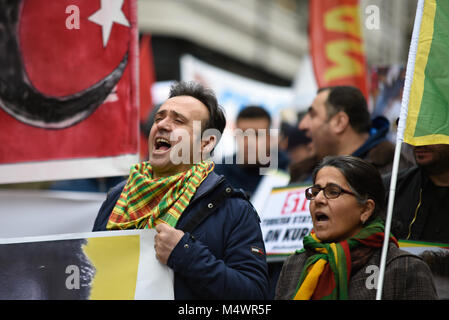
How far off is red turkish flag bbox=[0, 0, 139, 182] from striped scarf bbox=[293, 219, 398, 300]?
56.3 inches

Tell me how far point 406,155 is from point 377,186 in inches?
40.1

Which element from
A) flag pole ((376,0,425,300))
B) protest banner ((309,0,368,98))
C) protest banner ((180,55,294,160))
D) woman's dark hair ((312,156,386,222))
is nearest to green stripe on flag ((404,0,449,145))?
flag pole ((376,0,425,300))

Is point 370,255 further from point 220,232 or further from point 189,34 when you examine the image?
point 189,34

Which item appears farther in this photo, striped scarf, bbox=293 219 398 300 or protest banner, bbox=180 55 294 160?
protest banner, bbox=180 55 294 160

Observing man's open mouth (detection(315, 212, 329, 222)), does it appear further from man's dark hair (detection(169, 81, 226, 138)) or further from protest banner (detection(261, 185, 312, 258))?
protest banner (detection(261, 185, 312, 258))

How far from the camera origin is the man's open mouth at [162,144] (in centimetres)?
341

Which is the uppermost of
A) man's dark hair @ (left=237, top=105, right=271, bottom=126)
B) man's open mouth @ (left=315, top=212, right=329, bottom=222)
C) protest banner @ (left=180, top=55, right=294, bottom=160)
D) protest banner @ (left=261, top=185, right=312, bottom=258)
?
protest banner @ (left=180, top=55, right=294, bottom=160)

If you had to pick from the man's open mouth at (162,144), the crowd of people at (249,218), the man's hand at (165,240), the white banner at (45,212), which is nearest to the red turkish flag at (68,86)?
the white banner at (45,212)

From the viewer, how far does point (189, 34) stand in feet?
55.7

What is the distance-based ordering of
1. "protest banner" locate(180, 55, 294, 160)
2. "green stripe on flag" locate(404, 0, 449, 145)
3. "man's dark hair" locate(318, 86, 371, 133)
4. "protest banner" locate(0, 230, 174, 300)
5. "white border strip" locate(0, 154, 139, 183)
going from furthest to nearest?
"protest banner" locate(180, 55, 294, 160) < "man's dark hair" locate(318, 86, 371, 133) < "white border strip" locate(0, 154, 139, 183) < "green stripe on flag" locate(404, 0, 449, 145) < "protest banner" locate(0, 230, 174, 300)

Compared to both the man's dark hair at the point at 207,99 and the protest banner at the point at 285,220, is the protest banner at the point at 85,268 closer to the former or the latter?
the man's dark hair at the point at 207,99

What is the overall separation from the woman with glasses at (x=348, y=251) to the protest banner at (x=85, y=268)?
2.32 ft

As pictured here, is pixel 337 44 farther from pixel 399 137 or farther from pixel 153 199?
pixel 153 199

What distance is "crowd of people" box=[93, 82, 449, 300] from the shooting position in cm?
300
